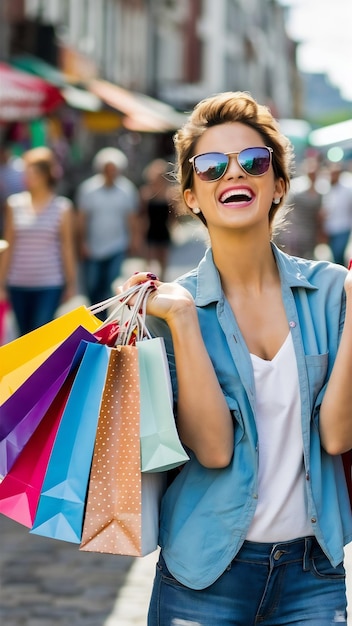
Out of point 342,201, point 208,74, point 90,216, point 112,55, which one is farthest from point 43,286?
point 208,74

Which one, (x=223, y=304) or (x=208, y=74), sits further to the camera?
(x=208, y=74)

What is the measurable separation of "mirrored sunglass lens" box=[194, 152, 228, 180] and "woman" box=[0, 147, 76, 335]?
609cm

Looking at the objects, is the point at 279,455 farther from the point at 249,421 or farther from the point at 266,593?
the point at 266,593

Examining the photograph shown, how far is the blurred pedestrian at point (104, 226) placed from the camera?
11.8 metres

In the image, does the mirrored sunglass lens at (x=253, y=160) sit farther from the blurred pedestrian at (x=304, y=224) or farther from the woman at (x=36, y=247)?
the blurred pedestrian at (x=304, y=224)

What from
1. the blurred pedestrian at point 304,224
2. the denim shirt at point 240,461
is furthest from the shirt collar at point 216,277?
the blurred pedestrian at point 304,224

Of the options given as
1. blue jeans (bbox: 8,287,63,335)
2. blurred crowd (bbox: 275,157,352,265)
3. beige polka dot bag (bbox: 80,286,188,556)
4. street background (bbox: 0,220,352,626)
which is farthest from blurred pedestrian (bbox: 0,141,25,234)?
beige polka dot bag (bbox: 80,286,188,556)

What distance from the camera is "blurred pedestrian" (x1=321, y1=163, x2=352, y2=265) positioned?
51.8ft

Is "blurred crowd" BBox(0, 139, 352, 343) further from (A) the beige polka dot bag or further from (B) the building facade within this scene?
(B) the building facade

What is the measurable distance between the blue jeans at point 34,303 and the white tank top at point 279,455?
637 cm

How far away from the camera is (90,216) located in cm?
1185

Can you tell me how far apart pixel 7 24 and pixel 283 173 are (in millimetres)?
21664

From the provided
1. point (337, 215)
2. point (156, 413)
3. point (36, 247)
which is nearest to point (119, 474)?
point (156, 413)

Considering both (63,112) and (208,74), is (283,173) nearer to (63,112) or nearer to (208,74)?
(63,112)
